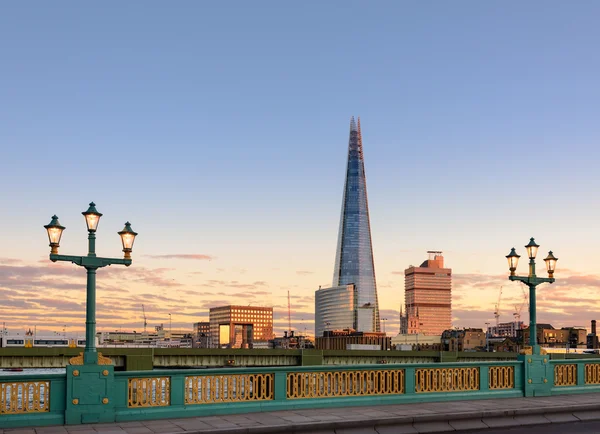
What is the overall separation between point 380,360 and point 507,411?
11797 centimetres

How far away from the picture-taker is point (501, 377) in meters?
24.7

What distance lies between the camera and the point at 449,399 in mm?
22922

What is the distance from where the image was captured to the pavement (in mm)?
17156

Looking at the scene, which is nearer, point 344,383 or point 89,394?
point 89,394

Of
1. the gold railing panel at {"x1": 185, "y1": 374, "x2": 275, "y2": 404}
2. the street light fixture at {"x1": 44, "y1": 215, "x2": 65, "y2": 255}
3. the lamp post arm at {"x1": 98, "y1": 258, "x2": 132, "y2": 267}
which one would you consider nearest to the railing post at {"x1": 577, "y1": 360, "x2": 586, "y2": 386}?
the gold railing panel at {"x1": 185, "y1": 374, "x2": 275, "y2": 404}

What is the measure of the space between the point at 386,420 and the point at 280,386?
11.2ft

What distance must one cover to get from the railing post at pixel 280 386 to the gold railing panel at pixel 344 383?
28cm

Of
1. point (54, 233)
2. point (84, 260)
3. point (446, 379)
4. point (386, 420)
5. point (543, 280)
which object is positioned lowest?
point (386, 420)

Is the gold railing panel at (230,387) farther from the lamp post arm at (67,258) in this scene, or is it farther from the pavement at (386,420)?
the lamp post arm at (67,258)

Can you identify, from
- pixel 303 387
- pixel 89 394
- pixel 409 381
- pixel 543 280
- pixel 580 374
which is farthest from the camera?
pixel 543 280

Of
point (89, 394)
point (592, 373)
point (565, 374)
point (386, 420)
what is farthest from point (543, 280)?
point (89, 394)

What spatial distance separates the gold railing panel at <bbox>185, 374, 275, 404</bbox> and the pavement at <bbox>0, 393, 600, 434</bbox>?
0.75m

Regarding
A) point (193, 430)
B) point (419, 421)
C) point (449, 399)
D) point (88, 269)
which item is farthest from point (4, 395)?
point (449, 399)

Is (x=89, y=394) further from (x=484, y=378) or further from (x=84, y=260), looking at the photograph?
(x=484, y=378)
